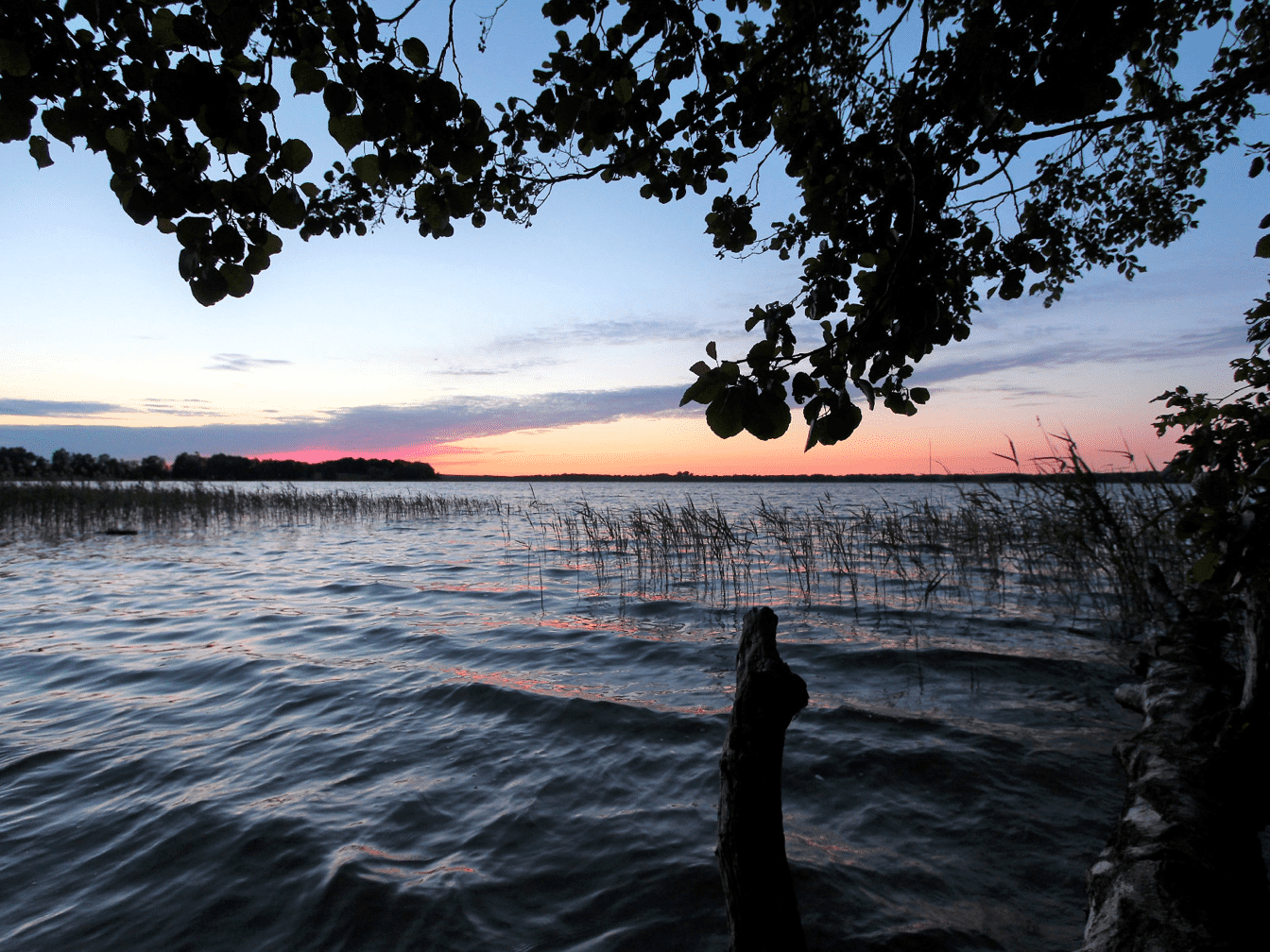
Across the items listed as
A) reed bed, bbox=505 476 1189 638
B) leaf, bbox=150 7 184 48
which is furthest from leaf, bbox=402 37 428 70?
reed bed, bbox=505 476 1189 638

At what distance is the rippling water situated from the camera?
2.76 meters

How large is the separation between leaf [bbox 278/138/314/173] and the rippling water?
311 cm

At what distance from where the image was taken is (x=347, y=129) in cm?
185

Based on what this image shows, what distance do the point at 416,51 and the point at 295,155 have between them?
635 mm

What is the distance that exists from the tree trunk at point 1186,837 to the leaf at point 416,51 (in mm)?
3923

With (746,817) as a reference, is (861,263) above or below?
above

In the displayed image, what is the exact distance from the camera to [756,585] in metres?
11.3

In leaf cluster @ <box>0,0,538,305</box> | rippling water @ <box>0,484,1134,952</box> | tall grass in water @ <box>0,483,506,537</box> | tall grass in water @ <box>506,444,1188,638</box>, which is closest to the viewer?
leaf cluster @ <box>0,0,538,305</box>

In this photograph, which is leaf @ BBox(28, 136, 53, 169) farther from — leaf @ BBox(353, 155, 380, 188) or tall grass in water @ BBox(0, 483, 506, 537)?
tall grass in water @ BBox(0, 483, 506, 537)

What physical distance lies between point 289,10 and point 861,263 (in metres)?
2.17

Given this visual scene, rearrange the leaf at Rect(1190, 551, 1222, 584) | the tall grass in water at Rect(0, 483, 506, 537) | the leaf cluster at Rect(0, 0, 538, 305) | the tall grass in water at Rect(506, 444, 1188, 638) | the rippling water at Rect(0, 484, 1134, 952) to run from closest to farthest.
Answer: the leaf cluster at Rect(0, 0, 538, 305) → the leaf at Rect(1190, 551, 1222, 584) → the rippling water at Rect(0, 484, 1134, 952) → the tall grass in water at Rect(506, 444, 1188, 638) → the tall grass in water at Rect(0, 483, 506, 537)

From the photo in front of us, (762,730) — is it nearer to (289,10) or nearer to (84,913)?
(289,10)

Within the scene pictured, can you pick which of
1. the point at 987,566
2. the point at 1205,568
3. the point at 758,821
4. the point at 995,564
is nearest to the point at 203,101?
the point at 758,821

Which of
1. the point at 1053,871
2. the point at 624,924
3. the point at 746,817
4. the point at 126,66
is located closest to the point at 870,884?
the point at 1053,871
